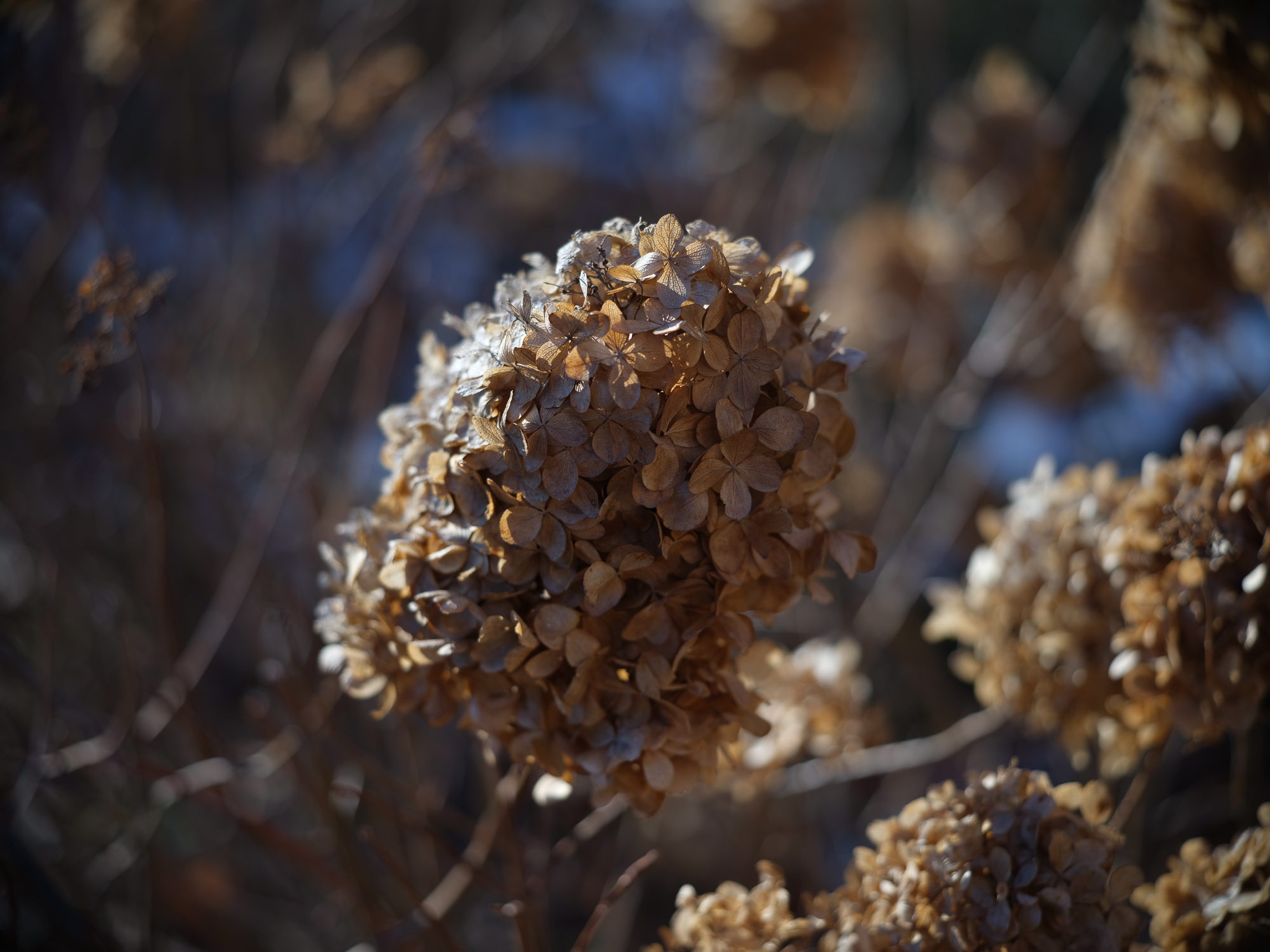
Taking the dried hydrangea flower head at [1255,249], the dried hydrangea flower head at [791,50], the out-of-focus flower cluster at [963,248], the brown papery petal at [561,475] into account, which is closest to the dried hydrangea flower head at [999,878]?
the brown papery petal at [561,475]

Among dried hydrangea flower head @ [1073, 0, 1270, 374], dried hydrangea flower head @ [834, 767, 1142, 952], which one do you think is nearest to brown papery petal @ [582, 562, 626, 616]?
dried hydrangea flower head @ [834, 767, 1142, 952]

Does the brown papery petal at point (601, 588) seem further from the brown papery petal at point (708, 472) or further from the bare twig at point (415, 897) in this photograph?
the bare twig at point (415, 897)

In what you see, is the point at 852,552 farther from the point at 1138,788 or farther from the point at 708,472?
the point at 1138,788

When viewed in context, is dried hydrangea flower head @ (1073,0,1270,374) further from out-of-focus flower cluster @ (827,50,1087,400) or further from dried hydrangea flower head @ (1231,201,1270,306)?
out-of-focus flower cluster @ (827,50,1087,400)

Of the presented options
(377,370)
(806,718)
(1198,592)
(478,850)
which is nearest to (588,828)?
(478,850)

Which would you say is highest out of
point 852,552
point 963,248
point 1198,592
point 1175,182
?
point 963,248

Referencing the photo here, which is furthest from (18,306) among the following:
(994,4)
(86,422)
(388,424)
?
(994,4)
